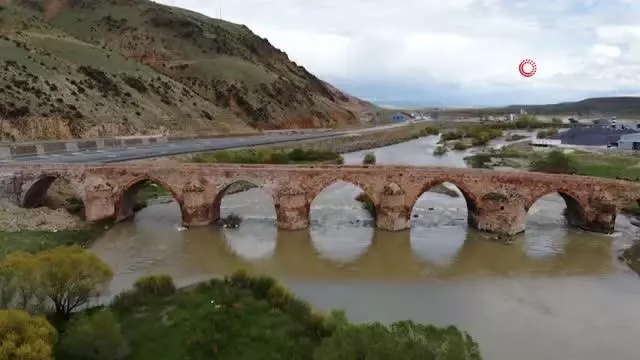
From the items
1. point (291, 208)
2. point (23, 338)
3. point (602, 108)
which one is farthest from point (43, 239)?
point (602, 108)

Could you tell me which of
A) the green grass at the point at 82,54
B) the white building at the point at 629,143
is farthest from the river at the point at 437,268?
the green grass at the point at 82,54

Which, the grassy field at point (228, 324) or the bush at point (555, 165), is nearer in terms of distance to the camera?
the grassy field at point (228, 324)

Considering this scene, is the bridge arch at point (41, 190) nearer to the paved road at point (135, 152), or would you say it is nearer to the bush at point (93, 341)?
the paved road at point (135, 152)

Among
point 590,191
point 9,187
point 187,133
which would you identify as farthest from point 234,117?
point 590,191

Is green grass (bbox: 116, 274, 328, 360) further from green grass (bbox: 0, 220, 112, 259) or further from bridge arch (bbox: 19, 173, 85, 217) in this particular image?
bridge arch (bbox: 19, 173, 85, 217)

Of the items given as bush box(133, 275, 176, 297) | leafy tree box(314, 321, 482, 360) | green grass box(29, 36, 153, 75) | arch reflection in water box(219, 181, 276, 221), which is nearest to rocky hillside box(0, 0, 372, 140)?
green grass box(29, 36, 153, 75)

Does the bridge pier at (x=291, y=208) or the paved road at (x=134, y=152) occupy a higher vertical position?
the paved road at (x=134, y=152)

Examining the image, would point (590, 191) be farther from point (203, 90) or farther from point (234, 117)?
point (203, 90)
